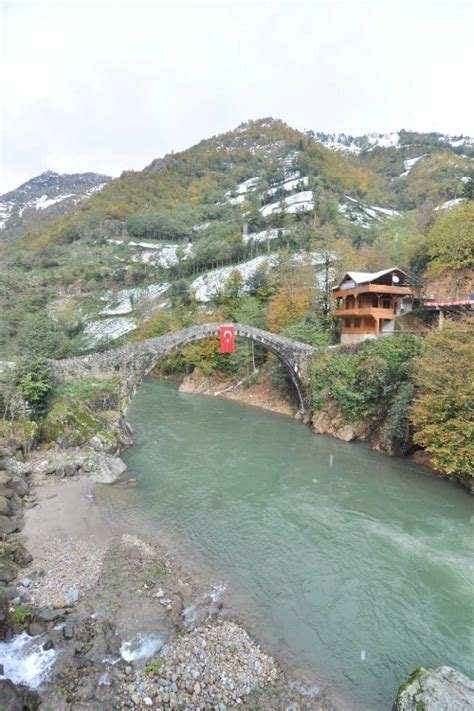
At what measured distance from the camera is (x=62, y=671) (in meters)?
6.07

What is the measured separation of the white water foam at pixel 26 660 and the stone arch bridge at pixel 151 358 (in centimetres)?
1215

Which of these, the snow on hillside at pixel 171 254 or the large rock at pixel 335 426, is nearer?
the large rock at pixel 335 426

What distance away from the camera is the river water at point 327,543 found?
6.96 meters

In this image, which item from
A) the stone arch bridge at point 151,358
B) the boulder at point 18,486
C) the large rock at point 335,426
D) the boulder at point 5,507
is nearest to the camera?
the boulder at point 5,507

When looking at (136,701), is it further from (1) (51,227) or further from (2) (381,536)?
(1) (51,227)

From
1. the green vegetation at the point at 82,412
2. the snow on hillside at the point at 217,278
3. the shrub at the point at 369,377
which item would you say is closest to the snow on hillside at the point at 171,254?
the snow on hillside at the point at 217,278

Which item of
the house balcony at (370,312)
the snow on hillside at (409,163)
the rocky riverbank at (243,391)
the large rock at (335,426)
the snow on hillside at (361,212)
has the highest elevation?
the snow on hillside at (409,163)

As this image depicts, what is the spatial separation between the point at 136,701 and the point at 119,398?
46.1 feet

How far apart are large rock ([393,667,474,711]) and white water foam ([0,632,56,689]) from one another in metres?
5.66

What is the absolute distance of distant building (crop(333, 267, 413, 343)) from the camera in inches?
950

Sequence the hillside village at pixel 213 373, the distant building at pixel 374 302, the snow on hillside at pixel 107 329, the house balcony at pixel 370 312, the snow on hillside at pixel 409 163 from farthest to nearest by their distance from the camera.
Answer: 1. the snow on hillside at pixel 409 163
2. the snow on hillside at pixel 107 329
3. the distant building at pixel 374 302
4. the house balcony at pixel 370 312
5. the hillside village at pixel 213 373

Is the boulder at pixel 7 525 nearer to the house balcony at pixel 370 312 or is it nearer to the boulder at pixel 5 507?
the boulder at pixel 5 507

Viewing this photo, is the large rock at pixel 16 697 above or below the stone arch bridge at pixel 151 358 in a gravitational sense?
below

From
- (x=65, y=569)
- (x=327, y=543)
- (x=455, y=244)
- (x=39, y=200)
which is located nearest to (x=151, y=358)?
(x=65, y=569)
